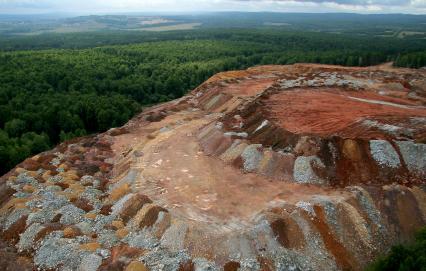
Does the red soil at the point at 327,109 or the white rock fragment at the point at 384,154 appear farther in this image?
the red soil at the point at 327,109

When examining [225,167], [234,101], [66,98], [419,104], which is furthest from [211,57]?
[225,167]

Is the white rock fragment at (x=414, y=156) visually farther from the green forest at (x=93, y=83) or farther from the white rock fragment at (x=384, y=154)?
the green forest at (x=93, y=83)

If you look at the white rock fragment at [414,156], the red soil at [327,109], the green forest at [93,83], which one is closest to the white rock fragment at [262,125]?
the red soil at [327,109]

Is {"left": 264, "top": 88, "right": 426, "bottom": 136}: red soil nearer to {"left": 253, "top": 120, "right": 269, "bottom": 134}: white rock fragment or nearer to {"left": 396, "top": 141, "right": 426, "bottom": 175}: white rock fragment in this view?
{"left": 253, "top": 120, "right": 269, "bottom": 134}: white rock fragment

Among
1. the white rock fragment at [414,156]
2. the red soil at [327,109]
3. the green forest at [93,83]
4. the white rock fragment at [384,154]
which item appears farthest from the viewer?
the green forest at [93,83]

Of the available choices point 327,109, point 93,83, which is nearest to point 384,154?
point 327,109

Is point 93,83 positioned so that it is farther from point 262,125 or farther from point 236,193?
point 236,193

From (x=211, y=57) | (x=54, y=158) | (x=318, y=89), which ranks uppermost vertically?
(x=318, y=89)

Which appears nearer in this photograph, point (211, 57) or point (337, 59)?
point (337, 59)

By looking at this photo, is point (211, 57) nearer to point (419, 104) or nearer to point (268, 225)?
point (419, 104)
